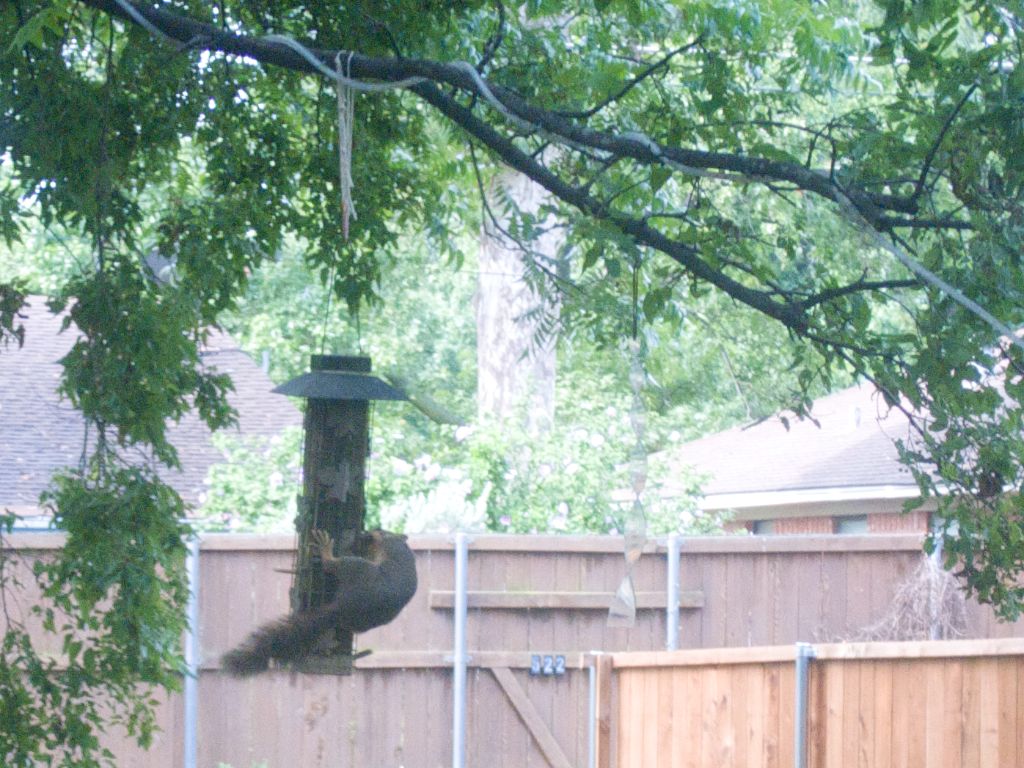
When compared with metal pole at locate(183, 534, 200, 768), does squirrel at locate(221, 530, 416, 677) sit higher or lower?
higher

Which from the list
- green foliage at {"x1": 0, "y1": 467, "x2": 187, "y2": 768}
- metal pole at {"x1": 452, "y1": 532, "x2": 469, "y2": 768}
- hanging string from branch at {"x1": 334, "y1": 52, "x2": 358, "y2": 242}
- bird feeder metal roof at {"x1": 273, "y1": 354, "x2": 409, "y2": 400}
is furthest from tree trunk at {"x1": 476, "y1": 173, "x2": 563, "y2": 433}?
hanging string from branch at {"x1": 334, "y1": 52, "x2": 358, "y2": 242}

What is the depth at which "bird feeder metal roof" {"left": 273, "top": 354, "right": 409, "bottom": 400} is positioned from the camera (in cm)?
411

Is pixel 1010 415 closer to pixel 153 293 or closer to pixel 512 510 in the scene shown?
pixel 153 293

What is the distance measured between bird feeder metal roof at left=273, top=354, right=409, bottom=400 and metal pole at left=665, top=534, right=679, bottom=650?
422cm

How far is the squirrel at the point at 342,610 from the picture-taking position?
3965mm

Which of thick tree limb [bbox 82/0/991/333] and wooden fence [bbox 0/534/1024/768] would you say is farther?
wooden fence [bbox 0/534/1024/768]

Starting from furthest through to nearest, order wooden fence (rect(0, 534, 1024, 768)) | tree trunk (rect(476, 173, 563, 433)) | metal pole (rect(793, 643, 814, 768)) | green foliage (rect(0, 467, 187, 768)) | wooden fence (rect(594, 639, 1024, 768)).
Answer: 1. tree trunk (rect(476, 173, 563, 433))
2. wooden fence (rect(0, 534, 1024, 768))
3. metal pole (rect(793, 643, 814, 768))
4. wooden fence (rect(594, 639, 1024, 768))
5. green foliage (rect(0, 467, 187, 768))

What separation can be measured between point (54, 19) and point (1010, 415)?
2488mm

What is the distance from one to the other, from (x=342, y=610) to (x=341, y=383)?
67 cm

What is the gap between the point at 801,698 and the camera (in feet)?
18.4

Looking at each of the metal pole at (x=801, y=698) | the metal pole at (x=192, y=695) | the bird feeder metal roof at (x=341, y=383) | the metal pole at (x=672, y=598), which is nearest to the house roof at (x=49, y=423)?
the metal pole at (x=192, y=695)

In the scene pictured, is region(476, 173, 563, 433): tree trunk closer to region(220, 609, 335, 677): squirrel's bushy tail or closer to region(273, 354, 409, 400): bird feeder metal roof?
region(273, 354, 409, 400): bird feeder metal roof

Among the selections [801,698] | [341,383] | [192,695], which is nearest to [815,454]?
[192,695]

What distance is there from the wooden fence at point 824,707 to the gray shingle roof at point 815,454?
3.82m
